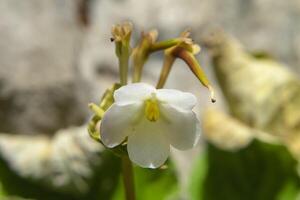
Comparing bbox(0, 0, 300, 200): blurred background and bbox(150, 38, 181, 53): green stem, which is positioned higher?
bbox(150, 38, 181, 53): green stem

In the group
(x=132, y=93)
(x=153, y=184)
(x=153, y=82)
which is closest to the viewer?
(x=132, y=93)

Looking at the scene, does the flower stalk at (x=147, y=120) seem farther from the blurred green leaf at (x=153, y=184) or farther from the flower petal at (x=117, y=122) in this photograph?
the blurred green leaf at (x=153, y=184)

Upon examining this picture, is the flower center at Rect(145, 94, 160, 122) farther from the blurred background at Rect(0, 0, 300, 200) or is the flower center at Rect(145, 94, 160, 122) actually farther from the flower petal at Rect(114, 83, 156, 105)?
the blurred background at Rect(0, 0, 300, 200)

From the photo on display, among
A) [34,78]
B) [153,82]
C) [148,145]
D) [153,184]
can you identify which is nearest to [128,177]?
[148,145]

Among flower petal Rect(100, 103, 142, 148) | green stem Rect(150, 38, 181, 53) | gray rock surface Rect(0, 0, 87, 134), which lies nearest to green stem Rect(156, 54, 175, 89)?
green stem Rect(150, 38, 181, 53)

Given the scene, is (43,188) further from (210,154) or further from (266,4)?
(266,4)

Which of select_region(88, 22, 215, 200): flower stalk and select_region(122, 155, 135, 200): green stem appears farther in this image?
select_region(122, 155, 135, 200): green stem

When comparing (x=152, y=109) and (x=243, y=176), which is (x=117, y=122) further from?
(x=243, y=176)

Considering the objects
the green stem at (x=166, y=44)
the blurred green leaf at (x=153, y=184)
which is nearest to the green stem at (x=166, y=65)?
the green stem at (x=166, y=44)
